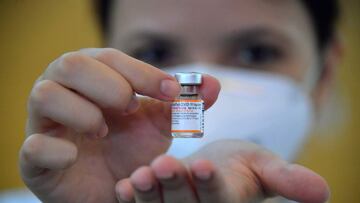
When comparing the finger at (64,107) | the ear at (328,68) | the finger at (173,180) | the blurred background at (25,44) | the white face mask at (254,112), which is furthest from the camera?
the blurred background at (25,44)

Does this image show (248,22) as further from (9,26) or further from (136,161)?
(9,26)

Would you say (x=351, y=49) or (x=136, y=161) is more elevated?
(x=351, y=49)

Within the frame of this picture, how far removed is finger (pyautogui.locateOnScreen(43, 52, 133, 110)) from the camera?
23.1 inches

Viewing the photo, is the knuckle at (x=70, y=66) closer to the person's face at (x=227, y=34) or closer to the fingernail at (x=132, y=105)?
the fingernail at (x=132, y=105)

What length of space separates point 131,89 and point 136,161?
0.16 m

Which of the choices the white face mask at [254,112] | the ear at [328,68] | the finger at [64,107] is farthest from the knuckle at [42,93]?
the ear at [328,68]

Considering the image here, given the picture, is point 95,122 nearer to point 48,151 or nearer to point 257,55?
point 48,151

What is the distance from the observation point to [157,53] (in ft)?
4.71

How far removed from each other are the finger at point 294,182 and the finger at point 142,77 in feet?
0.56

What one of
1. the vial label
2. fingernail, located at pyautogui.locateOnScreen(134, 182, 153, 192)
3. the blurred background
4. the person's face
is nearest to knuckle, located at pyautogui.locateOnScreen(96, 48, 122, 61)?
the vial label

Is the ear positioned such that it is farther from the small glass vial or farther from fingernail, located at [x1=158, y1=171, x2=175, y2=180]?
fingernail, located at [x1=158, y1=171, x2=175, y2=180]

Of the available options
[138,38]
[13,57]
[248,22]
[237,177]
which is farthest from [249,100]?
[13,57]

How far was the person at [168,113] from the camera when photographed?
0.56 meters

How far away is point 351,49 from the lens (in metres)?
1.59
